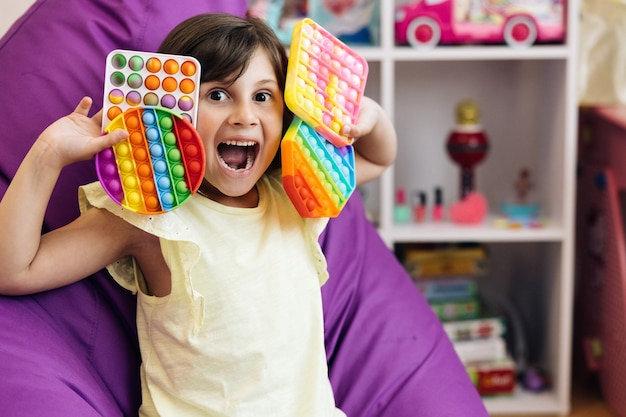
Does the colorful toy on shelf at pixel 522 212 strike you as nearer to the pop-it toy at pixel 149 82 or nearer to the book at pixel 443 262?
the book at pixel 443 262

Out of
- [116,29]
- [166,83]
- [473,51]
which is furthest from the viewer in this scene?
[473,51]

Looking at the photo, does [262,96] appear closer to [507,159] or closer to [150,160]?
[150,160]

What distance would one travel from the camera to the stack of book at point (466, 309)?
1873 millimetres

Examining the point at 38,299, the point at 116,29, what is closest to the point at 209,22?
the point at 116,29

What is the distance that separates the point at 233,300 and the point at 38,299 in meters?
0.24

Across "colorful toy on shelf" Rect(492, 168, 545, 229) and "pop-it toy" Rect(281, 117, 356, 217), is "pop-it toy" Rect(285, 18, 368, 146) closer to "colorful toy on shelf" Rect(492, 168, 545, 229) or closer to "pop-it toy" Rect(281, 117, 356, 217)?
"pop-it toy" Rect(281, 117, 356, 217)

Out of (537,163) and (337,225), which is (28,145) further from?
(537,163)

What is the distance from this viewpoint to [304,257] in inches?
41.4

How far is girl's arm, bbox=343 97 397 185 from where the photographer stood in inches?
43.1

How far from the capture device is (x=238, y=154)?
98 cm

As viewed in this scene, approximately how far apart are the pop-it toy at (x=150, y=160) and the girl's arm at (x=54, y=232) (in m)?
0.02

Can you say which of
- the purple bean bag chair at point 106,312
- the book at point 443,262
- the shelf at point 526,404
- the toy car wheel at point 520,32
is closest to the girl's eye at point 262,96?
the purple bean bag chair at point 106,312

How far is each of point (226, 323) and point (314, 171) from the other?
0.67 feet

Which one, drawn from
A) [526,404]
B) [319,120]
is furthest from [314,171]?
[526,404]
